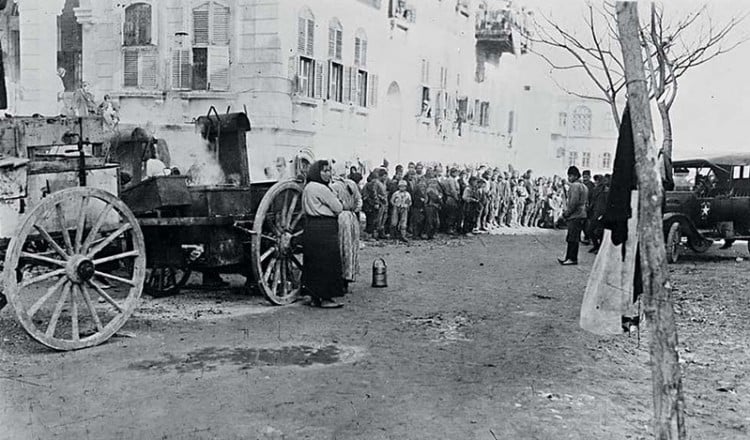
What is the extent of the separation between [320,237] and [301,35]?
9037 millimetres

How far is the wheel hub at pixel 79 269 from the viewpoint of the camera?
635cm

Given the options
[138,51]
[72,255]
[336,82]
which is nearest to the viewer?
[72,255]

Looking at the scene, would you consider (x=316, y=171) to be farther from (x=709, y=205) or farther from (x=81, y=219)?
(x=709, y=205)

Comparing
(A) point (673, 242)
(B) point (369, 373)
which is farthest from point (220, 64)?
(B) point (369, 373)

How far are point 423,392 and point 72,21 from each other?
12683mm

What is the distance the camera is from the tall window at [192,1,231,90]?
51.3ft

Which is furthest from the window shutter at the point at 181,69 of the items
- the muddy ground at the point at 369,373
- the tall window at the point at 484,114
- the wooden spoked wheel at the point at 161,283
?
the tall window at the point at 484,114

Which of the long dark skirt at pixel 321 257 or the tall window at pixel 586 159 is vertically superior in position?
the tall window at pixel 586 159

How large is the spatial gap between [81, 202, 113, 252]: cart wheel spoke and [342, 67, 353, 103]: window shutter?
12156 mm

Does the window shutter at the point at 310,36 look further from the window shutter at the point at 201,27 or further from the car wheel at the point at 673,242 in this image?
the car wheel at the point at 673,242

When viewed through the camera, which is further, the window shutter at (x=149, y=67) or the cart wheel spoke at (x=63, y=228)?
the window shutter at (x=149, y=67)

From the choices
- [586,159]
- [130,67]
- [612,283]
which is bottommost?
[612,283]

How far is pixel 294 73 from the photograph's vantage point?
16.2 meters

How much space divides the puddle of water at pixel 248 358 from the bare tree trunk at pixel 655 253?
3191 mm
